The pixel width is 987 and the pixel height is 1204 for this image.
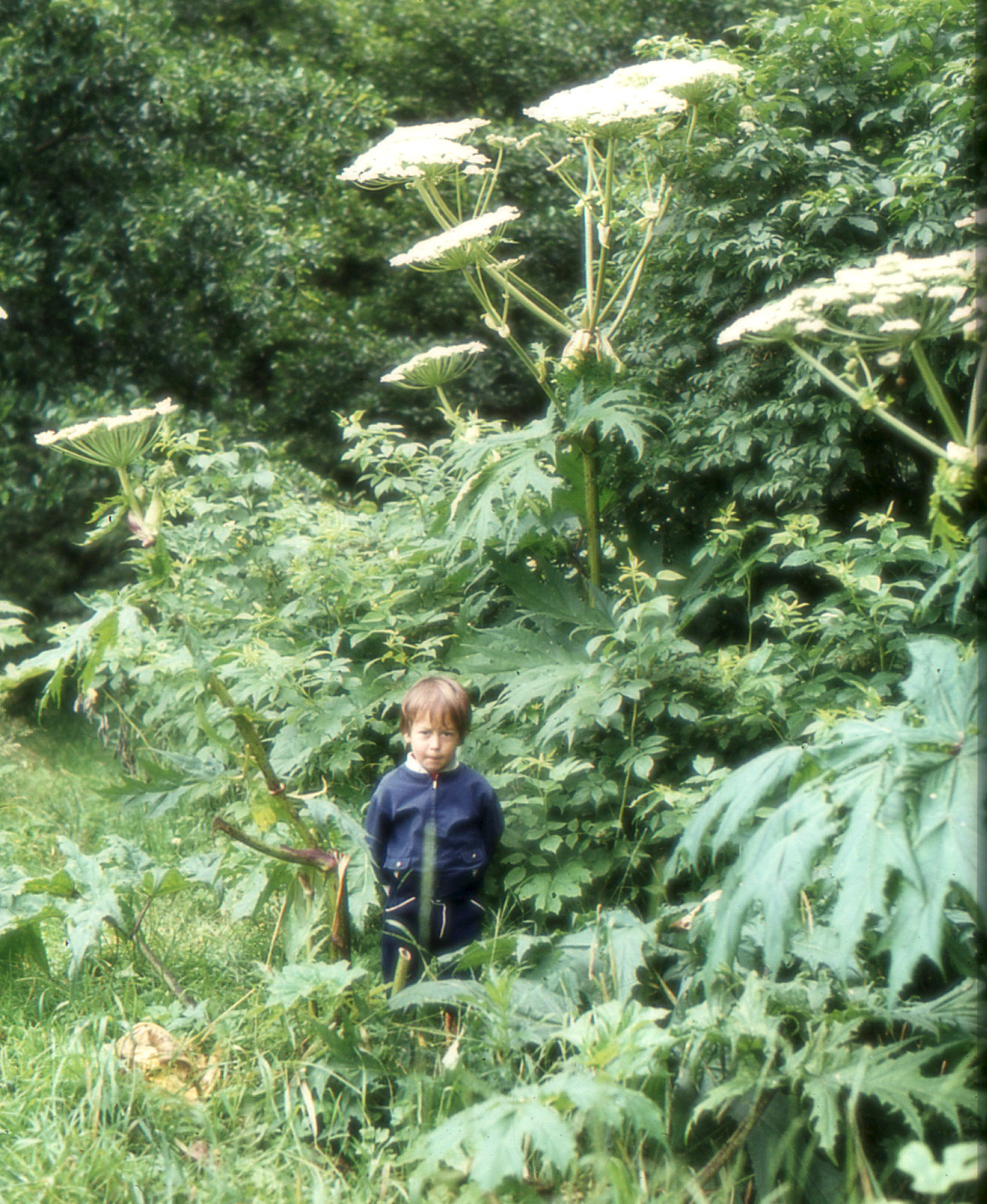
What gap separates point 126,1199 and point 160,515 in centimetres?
150

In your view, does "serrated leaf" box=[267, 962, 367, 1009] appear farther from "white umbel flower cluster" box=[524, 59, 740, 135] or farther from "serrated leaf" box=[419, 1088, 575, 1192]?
"white umbel flower cluster" box=[524, 59, 740, 135]

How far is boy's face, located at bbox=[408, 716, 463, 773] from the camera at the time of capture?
3072mm

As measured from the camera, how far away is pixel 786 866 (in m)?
1.88

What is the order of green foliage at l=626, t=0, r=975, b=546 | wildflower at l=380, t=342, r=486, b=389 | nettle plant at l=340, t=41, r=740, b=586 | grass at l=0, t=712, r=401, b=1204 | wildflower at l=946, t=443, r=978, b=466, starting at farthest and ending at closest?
wildflower at l=380, t=342, r=486, b=389 < green foliage at l=626, t=0, r=975, b=546 < nettle plant at l=340, t=41, r=740, b=586 < grass at l=0, t=712, r=401, b=1204 < wildflower at l=946, t=443, r=978, b=466

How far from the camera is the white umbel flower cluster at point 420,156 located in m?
3.36

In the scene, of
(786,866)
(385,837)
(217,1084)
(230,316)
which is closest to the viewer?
(786,866)

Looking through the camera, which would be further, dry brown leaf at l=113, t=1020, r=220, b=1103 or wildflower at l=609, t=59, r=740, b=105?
wildflower at l=609, t=59, r=740, b=105

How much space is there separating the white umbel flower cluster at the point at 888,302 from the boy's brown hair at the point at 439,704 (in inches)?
48.3

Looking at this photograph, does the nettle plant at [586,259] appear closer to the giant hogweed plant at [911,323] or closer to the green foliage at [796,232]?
the green foliage at [796,232]

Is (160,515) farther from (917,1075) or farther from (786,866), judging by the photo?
(917,1075)

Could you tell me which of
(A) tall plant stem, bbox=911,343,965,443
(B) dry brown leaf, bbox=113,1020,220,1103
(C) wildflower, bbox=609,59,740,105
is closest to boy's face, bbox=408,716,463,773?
(B) dry brown leaf, bbox=113,1020,220,1103

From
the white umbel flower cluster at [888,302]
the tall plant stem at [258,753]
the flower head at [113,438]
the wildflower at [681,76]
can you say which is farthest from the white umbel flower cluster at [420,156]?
the tall plant stem at [258,753]

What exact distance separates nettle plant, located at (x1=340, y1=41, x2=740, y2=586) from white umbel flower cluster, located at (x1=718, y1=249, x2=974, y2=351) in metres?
0.84

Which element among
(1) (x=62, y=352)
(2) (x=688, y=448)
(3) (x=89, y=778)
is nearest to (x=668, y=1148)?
(2) (x=688, y=448)
